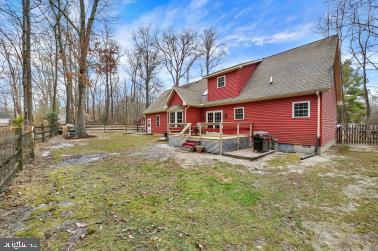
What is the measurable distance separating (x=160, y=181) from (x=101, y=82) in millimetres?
36523

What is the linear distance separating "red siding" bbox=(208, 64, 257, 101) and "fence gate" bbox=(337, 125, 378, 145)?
774cm

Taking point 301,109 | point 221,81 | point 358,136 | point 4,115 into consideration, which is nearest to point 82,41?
point 221,81

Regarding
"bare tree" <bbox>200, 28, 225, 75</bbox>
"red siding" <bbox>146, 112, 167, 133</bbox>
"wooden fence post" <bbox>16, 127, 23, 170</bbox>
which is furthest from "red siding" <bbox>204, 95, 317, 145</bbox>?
"bare tree" <bbox>200, 28, 225, 75</bbox>

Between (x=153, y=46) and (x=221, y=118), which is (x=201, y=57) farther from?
(x=221, y=118)

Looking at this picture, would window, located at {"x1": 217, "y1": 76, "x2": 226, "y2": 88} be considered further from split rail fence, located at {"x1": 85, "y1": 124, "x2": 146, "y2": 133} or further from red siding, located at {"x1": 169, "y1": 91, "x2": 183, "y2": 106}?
split rail fence, located at {"x1": 85, "y1": 124, "x2": 146, "y2": 133}

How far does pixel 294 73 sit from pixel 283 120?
323cm

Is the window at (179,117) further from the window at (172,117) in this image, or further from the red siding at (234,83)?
the red siding at (234,83)

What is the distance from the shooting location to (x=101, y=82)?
121 ft

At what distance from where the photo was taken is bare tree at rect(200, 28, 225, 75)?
109 feet

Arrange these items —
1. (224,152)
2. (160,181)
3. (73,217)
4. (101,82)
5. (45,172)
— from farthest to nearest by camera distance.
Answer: (101,82), (224,152), (45,172), (160,181), (73,217)

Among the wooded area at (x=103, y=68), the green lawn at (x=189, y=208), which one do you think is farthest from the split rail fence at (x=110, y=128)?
the green lawn at (x=189, y=208)

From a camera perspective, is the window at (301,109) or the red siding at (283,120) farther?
the window at (301,109)

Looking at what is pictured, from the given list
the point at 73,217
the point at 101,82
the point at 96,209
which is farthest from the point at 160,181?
the point at 101,82

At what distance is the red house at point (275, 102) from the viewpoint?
10008 millimetres
